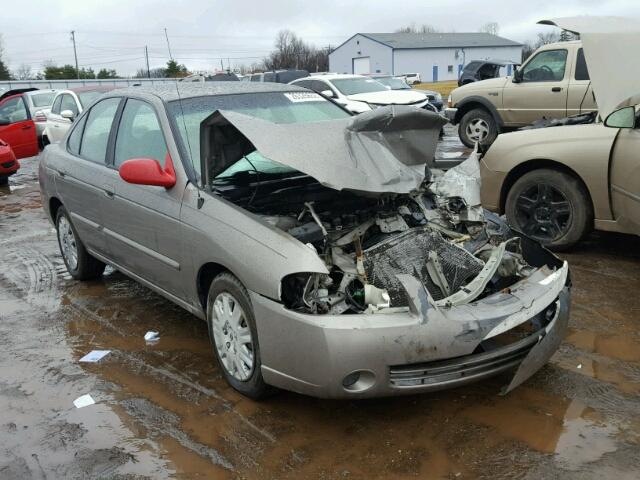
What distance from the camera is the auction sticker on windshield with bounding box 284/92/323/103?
4.70m

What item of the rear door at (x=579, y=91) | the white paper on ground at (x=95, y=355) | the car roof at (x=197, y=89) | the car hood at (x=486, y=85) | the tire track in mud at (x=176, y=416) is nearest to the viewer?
the tire track in mud at (x=176, y=416)

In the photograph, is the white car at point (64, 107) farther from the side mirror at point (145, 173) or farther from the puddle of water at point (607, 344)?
the puddle of water at point (607, 344)

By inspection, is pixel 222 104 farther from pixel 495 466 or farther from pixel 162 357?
pixel 495 466

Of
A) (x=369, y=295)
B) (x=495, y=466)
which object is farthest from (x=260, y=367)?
(x=495, y=466)

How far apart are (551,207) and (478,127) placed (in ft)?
23.2

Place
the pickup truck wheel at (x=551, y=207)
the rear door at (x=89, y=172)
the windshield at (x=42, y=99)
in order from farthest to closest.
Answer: the windshield at (x=42, y=99) → the pickup truck wheel at (x=551, y=207) → the rear door at (x=89, y=172)

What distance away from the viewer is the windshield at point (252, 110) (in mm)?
3969

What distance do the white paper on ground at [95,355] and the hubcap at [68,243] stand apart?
160 centimetres

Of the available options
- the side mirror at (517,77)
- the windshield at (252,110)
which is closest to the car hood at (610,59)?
the windshield at (252,110)

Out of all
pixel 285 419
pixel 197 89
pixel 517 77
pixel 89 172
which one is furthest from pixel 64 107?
pixel 285 419

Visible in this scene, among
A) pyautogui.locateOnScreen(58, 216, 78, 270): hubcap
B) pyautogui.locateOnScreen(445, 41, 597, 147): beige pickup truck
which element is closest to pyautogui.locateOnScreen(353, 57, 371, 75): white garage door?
pyautogui.locateOnScreen(445, 41, 597, 147): beige pickup truck

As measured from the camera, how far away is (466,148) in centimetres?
1348

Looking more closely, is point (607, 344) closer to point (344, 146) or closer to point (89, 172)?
point (344, 146)

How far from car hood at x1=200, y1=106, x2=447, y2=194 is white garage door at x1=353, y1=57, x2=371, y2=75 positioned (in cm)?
6765
